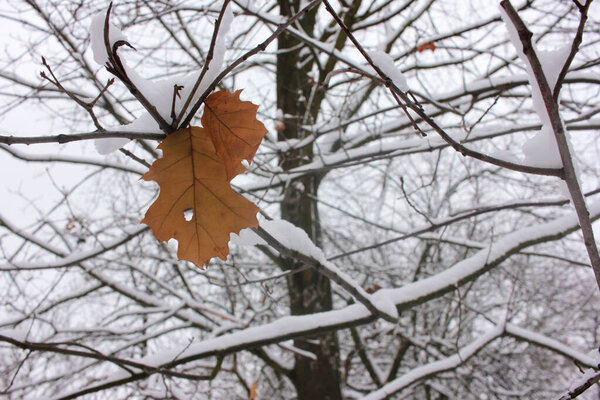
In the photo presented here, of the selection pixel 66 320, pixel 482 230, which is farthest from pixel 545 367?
pixel 66 320

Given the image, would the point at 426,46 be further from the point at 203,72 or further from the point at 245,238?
the point at 203,72

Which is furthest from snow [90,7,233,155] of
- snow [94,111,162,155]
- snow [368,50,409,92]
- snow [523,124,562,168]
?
snow [523,124,562,168]

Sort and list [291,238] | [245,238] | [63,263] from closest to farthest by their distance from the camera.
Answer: [245,238], [291,238], [63,263]

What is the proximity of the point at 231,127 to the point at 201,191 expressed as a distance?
0.15 m

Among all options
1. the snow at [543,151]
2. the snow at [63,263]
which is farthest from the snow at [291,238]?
the snow at [63,263]

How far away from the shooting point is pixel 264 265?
539cm

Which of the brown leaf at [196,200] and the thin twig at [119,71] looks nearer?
the thin twig at [119,71]

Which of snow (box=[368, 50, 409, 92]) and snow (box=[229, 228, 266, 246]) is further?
snow (box=[229, 228, 266, 246])

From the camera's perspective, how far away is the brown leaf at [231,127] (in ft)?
2.57

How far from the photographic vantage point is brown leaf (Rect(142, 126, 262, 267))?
2.48ft

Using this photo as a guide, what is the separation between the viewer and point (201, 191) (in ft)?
2.61

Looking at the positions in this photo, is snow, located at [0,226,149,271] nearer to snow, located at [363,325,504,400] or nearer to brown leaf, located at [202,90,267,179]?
snow, located at [363,325,504,400]

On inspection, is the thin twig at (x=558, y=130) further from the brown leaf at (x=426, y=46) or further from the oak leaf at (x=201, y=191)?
the brown leaf at (x=426, y=46)

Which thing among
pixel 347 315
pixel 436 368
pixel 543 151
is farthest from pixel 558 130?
pixel 436 368
